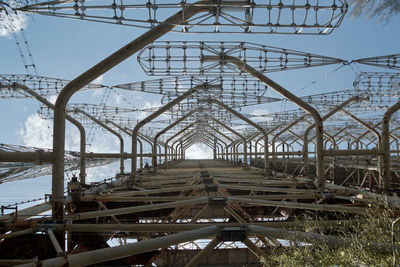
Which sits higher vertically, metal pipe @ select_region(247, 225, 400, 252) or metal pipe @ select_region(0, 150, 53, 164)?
metal pipe @ select_region(0, 150, 53, 164)

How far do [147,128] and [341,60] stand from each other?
135 feet

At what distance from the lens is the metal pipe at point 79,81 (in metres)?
8.37

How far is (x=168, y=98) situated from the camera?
74.5ft

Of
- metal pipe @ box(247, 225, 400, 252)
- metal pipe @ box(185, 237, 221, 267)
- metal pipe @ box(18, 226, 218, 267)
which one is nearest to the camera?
→ metal pipe @ box(18, 226, 218, 267)

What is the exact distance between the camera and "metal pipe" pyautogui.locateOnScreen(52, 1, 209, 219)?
8367 mm

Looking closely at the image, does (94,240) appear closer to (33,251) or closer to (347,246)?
(33,251)

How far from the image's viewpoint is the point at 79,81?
8742mm

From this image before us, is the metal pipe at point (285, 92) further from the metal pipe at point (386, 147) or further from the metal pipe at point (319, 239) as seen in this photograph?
the metal pipe at point (319, 239)

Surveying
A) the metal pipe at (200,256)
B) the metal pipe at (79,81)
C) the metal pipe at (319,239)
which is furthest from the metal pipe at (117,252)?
the metal pipe at (79,81)

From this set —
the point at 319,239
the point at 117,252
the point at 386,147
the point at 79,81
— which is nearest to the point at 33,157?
the point at 79,81

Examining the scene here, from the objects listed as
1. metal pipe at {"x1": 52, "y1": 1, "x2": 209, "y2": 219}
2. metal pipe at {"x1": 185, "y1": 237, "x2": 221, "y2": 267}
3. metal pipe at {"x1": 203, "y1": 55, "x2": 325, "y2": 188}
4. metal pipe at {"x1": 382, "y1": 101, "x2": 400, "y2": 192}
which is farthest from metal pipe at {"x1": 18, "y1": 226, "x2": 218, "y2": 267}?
metal pipe at {"x1": 382, "y1": 101, "x2": 400, "y2": 192}

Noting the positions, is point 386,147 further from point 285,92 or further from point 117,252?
point 117,252

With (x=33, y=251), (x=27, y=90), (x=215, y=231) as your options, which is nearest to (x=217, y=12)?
(x=215, y=231)

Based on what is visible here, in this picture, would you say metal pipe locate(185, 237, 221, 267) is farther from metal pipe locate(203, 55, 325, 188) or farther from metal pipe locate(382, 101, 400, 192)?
metal pipe locate(382, 101, 400, 192)
